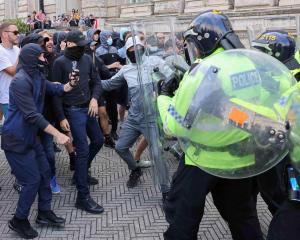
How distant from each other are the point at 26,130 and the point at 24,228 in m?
0.89

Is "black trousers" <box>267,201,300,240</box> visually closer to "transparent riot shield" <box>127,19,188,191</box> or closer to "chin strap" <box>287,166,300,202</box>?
"chin strap" <box>287,166,300,202</box>

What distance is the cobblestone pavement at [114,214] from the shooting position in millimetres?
4277

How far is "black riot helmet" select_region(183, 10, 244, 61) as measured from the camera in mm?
2916

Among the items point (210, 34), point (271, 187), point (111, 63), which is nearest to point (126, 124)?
point (271, 187)

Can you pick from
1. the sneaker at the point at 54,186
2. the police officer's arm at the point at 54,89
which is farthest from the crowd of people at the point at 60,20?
the police officer's arm at the point at 54,89

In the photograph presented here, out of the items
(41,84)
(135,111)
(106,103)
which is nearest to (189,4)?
(106,103)

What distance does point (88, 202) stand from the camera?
4766 mm

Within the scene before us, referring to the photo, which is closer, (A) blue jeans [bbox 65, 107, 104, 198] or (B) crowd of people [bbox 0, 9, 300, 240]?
(B) crowd of people [bbox 0, 9, 300, 240]

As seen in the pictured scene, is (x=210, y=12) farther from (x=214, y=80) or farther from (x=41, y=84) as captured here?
(x=41, y=84)

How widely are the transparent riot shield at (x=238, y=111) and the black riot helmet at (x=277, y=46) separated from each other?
1660mm

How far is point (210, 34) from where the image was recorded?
291 centimetres

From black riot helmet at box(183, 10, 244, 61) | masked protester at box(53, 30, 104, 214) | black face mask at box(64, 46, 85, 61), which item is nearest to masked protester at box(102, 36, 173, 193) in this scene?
masked protester at box(53, 30, 104, 214)

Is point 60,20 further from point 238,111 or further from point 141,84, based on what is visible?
point 238,111

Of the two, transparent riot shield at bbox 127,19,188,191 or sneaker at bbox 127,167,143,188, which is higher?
transparent riot shield at bbox 127,19,188,191
